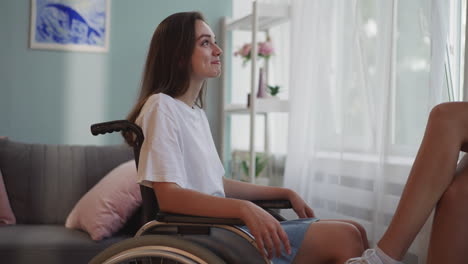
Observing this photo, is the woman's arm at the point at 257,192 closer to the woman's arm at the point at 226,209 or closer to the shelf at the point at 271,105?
the woman's arm at the point at 226,209

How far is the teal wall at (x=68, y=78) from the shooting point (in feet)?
11.4

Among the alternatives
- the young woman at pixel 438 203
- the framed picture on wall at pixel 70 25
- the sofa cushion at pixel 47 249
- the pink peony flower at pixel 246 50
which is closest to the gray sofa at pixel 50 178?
the sofa cushion at pixel 47 249

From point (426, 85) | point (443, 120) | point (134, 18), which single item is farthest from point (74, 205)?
point (443, 120)

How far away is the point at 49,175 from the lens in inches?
116

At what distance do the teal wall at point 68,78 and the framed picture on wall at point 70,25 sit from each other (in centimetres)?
4

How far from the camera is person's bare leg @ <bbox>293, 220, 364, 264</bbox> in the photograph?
4.81 feet

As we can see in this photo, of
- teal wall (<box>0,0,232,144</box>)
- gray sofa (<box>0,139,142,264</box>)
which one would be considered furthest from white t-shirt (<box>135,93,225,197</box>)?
teal wall (<box>0,0,232,144</box>)

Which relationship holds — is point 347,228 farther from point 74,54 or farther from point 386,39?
point 74,54

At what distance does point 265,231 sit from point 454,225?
18.1 inches

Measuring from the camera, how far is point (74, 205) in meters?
A: 2.93

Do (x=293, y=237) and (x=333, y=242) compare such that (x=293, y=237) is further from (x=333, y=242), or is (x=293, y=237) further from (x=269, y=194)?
(x=269, y=194)

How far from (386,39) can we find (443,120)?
964mm

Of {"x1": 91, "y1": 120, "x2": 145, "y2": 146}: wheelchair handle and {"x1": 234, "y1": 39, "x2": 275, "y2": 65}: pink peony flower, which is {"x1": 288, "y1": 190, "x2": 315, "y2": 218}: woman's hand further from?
{"x1": 234, "y1": 39, "x2": 275, "y2": 65}: pink peony flower

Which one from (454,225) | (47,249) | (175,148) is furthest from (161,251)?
(47,249)
